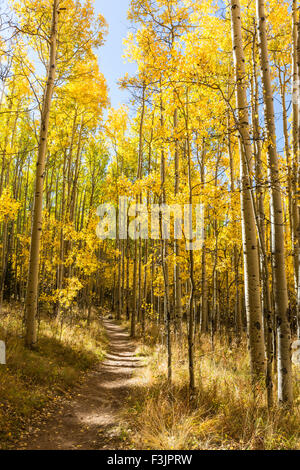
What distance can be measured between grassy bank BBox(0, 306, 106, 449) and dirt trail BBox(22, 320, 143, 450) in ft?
0.80

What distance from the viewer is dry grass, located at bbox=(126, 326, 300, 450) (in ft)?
9.32

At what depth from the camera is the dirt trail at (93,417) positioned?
3344mm

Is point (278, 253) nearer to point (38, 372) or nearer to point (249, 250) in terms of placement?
point (249, 250)

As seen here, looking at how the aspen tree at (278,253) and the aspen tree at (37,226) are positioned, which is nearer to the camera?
the aspen tree at (278,253)

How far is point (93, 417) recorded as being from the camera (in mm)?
4203

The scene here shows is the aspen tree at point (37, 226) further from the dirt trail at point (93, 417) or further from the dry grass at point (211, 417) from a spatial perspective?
the dry grass at point (211, 417)

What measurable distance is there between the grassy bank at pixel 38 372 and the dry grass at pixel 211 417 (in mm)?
1425

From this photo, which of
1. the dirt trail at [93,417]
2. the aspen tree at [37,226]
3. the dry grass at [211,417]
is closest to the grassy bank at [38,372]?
the dirt trail at [93,417]

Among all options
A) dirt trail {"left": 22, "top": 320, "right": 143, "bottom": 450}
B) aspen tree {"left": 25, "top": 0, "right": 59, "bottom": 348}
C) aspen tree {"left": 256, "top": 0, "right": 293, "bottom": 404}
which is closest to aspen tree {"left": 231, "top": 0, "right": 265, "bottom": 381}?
aspen tree {"left": 256, "top": 0, "right": 293, "bottom": 404}

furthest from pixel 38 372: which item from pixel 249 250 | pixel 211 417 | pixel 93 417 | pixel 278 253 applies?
pixel 278 253

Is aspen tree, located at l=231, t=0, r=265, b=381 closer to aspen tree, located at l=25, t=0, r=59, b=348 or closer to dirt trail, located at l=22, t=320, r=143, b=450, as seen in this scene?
dirt trail, located at l=22, t=320, r=143, b=450

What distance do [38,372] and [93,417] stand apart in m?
1.48
